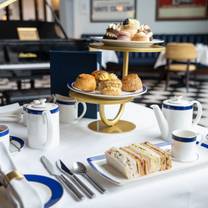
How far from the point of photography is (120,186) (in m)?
0.83

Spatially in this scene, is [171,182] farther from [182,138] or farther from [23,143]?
[23,143]

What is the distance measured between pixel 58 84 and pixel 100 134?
32 cm

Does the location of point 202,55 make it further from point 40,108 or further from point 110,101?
point 40,108

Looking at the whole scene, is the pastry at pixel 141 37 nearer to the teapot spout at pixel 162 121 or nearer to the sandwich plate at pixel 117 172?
the teapot spout at pixel 162 121

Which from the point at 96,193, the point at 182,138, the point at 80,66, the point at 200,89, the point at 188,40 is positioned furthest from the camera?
the point at 188,40

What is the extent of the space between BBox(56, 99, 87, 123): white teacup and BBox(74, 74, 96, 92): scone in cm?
16

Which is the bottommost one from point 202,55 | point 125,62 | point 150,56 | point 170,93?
point 170,93

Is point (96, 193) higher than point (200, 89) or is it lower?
higher

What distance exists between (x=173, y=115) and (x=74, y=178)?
462 mm

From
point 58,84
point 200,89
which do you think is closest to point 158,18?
point 200,89

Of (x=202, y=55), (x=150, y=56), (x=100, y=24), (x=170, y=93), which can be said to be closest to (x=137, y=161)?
(x=170, y=93)

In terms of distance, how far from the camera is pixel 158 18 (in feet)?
22.4

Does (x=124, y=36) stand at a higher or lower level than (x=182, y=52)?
higher

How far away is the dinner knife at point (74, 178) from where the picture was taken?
0.80 metres
